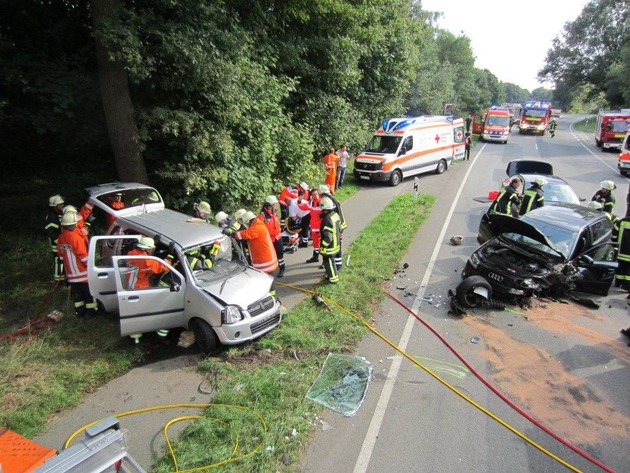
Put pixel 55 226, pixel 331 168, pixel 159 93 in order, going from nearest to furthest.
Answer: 1. pixel 55 226
2. pixel 159 93
3. pixel 331 168

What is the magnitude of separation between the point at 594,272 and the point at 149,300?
8.06 m

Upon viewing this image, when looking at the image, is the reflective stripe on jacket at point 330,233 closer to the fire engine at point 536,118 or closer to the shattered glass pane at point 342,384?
the shattered glass pane at point 342,384

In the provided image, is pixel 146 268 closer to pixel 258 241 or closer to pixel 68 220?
pixel 68 220

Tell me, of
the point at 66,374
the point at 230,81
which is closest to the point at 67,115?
the point at 230,81

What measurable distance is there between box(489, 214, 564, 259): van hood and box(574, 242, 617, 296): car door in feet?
1.77

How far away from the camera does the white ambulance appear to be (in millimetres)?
16594

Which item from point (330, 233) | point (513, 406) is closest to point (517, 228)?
point (330, 233)

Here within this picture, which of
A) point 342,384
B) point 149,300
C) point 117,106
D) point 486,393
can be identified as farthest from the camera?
point 117,106

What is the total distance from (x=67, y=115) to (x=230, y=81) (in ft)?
12.0

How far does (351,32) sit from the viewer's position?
15984 millimetres

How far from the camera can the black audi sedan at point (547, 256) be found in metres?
7.20

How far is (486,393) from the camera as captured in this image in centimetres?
517

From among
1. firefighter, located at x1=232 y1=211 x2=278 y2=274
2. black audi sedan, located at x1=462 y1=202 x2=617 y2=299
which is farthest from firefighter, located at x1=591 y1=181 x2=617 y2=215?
firefighter, located at x1=232 y1=211 x2=278 y2=274

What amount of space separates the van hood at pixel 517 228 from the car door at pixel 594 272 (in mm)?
540
